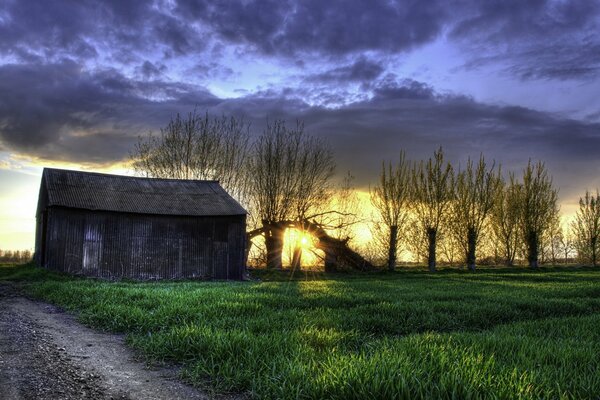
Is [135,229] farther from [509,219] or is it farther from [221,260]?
[509,219]

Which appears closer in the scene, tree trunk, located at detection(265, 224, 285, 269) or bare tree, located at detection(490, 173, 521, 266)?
tree trunk, located at detection(265, 224, 285, 269)

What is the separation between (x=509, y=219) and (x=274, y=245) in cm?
2637

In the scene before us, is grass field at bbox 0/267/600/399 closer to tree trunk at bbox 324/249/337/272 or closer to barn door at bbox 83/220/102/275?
barn door at bbox 83/220/102/275

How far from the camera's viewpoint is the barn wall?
2619 cm

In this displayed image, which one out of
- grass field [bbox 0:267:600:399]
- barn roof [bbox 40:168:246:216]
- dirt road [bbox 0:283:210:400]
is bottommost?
dirt road [bbox 0:283:210:400]

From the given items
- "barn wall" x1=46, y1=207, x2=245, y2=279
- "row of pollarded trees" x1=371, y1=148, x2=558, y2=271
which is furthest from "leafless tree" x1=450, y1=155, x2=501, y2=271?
"barn wall" x1=46, y1=207, x2=245, y2=279

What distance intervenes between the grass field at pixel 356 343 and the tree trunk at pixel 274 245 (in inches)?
909

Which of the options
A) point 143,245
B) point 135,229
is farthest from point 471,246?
point 135,229

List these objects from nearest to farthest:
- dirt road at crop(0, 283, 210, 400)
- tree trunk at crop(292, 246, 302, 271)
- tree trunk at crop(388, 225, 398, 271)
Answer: dirt road at crop(0, 283, 210, 400), tree trunk at crop(292, 246, 302, 271), tree trunk at crop(388, 225, 398, 271)

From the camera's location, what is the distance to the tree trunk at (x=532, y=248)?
4475cm

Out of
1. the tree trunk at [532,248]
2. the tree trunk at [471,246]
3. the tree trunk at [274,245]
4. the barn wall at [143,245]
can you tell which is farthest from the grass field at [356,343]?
the tree trunk at [532,248]

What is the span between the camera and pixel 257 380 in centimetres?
563

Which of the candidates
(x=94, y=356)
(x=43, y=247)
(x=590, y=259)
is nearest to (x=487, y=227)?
(x=590, y=259)

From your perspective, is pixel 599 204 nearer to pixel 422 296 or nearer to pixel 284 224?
pixel 284 224
